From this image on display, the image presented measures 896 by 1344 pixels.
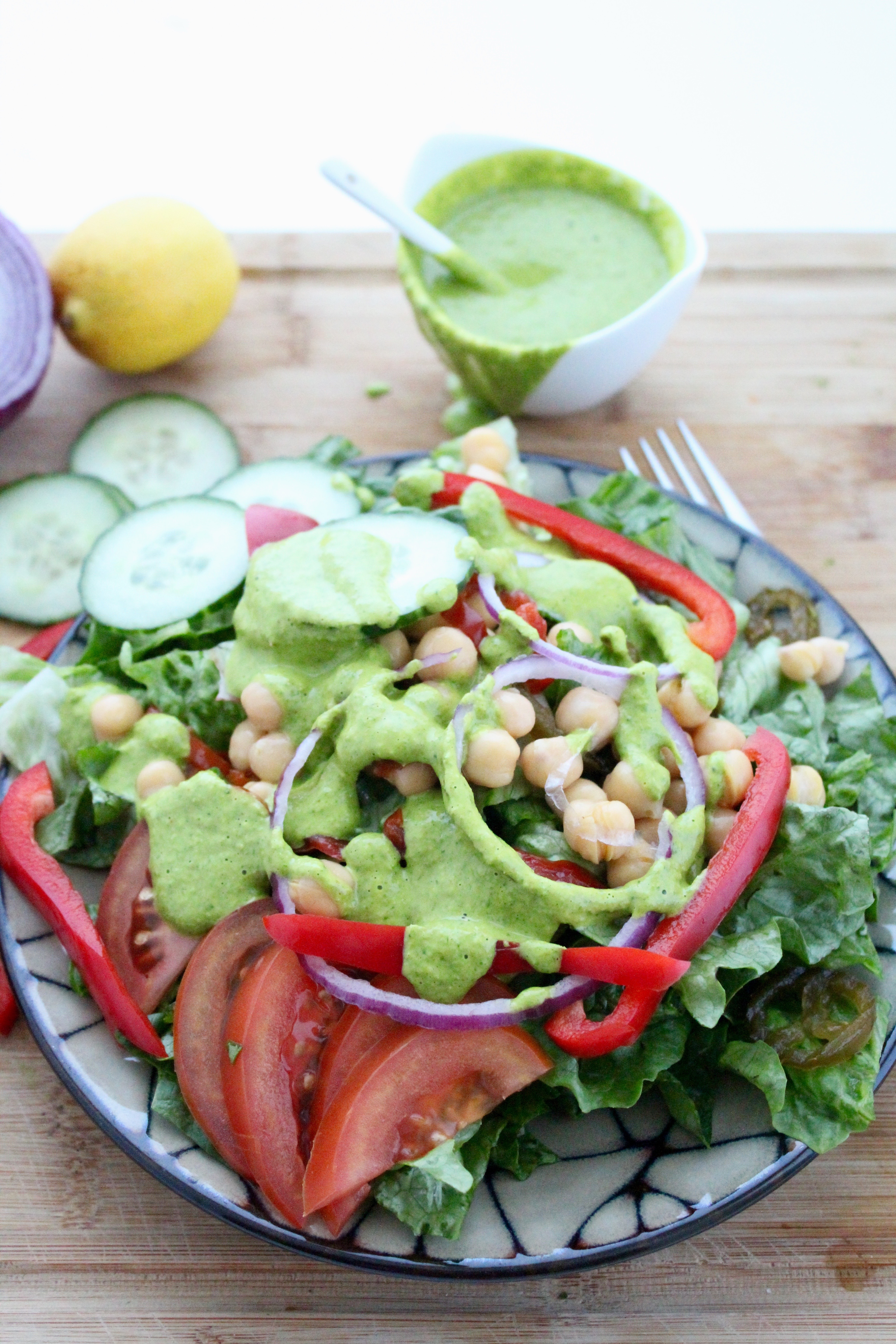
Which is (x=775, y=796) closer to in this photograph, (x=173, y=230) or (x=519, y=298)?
(x=519, y=298)

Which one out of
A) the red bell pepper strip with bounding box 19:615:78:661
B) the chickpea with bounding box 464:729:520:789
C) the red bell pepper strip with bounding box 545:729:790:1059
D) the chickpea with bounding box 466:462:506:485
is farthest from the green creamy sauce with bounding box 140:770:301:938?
the chickpea with bounding box 466:462:506:485

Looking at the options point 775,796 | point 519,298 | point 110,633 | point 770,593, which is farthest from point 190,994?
point 519,298

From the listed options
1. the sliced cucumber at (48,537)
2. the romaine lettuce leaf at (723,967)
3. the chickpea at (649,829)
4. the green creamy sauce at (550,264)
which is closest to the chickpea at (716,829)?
the chickpea at (649,829)

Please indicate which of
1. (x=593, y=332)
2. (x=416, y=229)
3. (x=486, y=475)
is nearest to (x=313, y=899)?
(x=486, y=475)

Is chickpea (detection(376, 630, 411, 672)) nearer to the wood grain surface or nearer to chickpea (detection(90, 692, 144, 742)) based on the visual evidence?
chickpea (detection(90, 692, 144, 742))

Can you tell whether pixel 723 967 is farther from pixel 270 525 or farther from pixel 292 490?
pixel 292 490

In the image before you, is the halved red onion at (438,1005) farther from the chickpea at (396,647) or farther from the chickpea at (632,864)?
the chickpea at (396,647)
